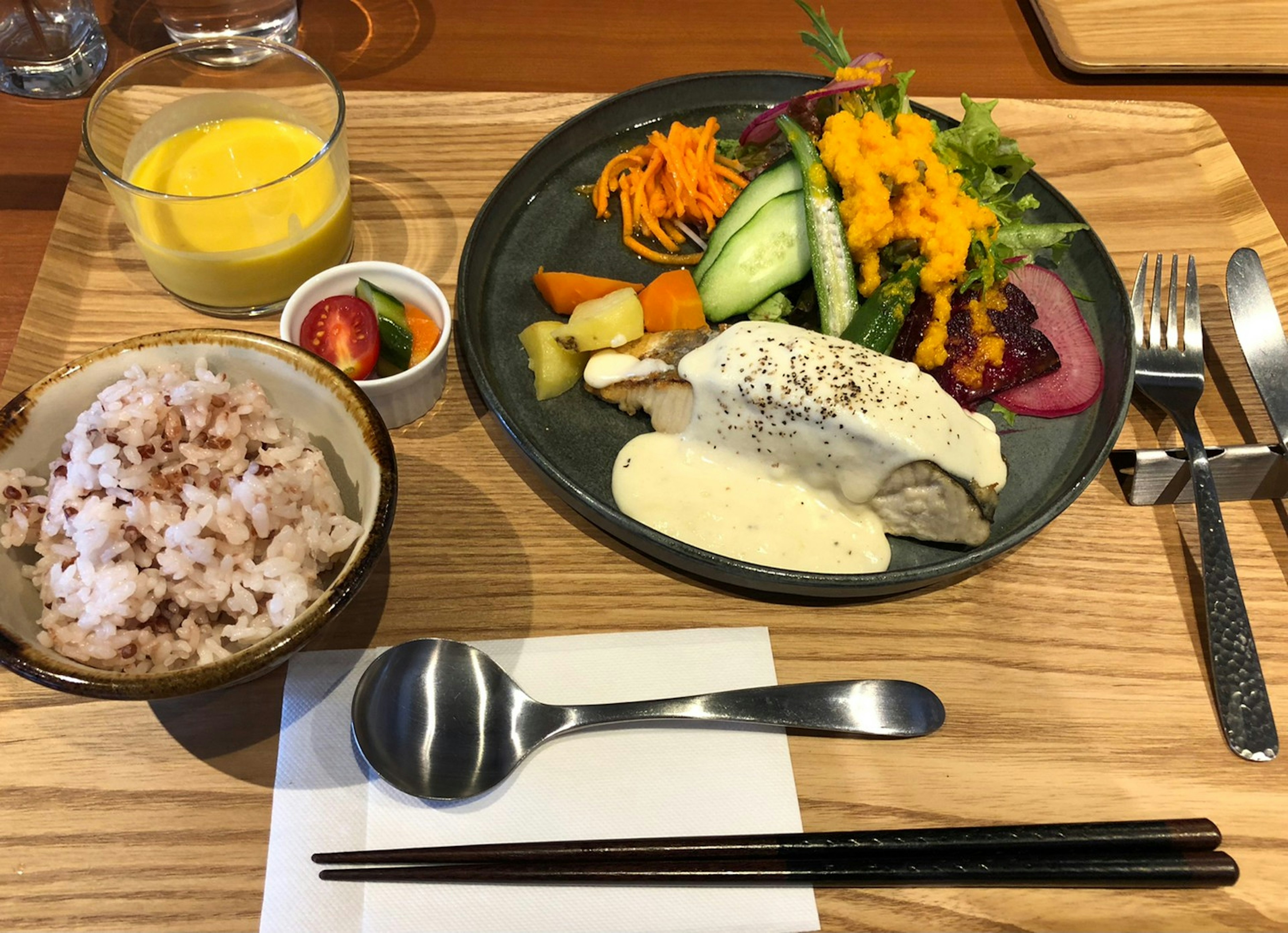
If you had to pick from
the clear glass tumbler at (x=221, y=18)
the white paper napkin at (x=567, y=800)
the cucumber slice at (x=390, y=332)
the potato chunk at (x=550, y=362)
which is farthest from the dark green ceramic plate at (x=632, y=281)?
the clear glass tumbler at (x=221, y=18)

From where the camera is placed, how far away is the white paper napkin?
144 cm

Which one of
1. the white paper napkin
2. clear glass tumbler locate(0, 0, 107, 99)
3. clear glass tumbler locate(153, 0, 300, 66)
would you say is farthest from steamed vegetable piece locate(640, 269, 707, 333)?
clear glass tumbler locate(0, 0, 107, 99)

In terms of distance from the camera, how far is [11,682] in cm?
165

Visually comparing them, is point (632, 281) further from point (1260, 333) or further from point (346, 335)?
point (1260, 333)

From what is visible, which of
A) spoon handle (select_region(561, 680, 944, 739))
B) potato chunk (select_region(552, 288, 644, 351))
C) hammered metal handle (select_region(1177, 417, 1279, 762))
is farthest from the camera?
potato chunk (select_region(552, 288, 644, 351))

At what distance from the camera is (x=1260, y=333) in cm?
224

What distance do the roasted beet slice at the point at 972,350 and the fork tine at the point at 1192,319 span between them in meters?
0.35

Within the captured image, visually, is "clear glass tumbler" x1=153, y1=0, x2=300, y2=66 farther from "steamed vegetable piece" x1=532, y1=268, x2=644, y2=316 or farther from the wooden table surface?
"steamed vegetable piece" x1=532, y1=268, x2=644, y2=316

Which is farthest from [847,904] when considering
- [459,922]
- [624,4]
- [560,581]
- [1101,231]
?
[624,4]

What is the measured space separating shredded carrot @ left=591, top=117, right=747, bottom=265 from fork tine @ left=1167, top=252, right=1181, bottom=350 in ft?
4.07

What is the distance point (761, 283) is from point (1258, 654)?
146cm

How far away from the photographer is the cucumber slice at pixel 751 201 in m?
2.42

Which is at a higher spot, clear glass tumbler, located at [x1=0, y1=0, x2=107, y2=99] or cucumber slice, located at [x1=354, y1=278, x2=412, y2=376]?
cucumber slice, located at [x1=354, y1=278, x2=412, y2=376]

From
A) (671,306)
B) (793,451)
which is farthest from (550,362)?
(793,451)
